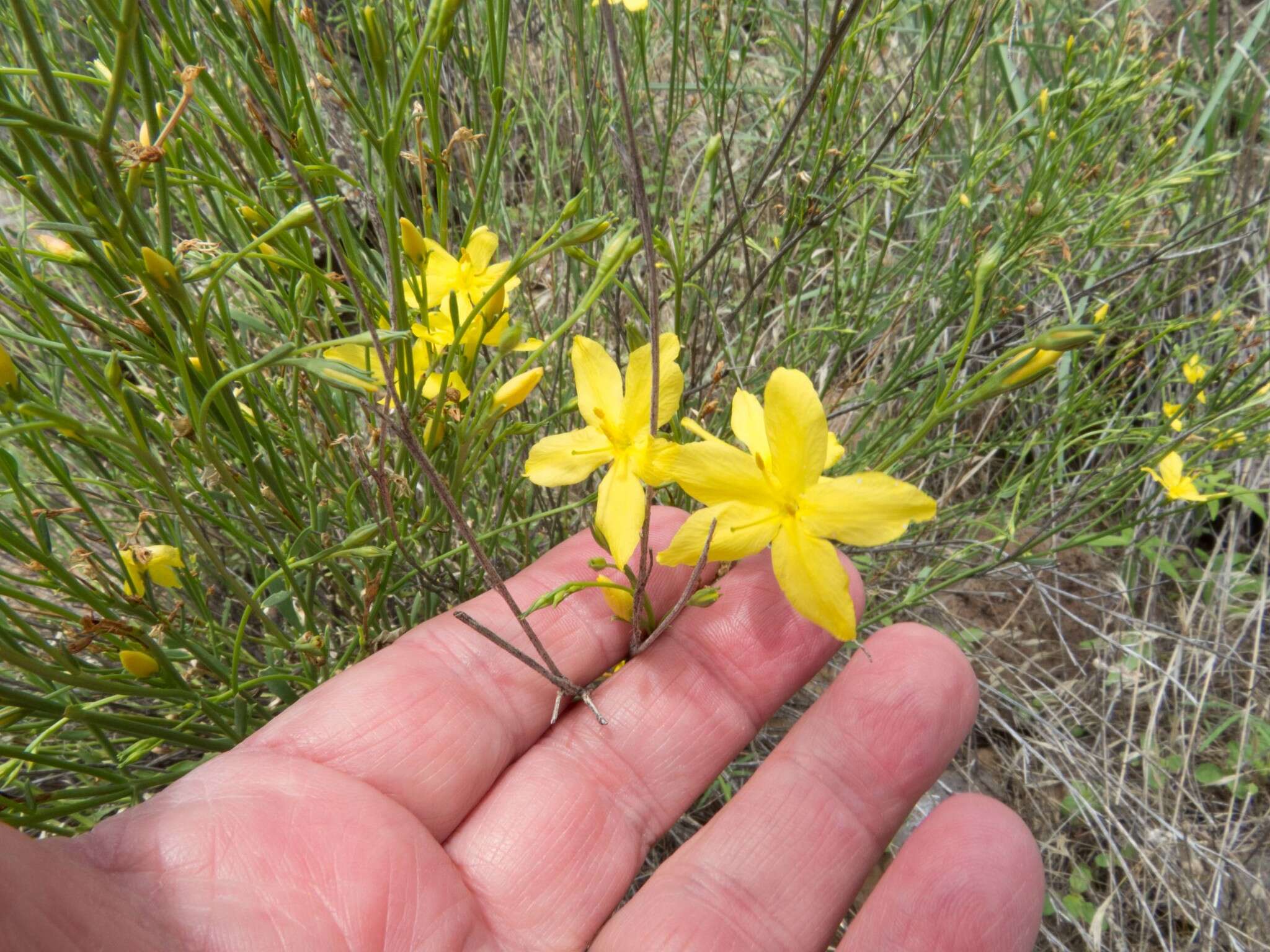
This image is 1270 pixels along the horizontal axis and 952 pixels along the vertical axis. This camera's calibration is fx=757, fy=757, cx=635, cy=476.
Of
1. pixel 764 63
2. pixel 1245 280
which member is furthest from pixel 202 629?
pixel 764 63

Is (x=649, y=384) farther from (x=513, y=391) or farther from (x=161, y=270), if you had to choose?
(x=161, y=270)

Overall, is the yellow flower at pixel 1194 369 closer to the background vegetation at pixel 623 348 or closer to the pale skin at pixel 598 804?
the background vegetation at pixel 623 348

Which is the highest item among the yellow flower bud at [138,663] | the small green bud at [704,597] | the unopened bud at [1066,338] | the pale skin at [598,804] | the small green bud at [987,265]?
the small green bud at [987,265]

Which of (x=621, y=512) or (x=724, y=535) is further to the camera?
(x=621, y=512)

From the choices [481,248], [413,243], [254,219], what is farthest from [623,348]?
[254,219]

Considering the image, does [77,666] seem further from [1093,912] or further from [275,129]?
[1093,912]

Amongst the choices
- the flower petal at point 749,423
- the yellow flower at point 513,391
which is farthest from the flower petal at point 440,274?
the flower petal at point 749,423

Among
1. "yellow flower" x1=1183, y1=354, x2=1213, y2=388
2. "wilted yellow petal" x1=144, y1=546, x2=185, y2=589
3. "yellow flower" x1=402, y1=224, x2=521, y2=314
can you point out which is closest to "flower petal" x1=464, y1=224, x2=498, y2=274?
"yellow flower" x1=402, y1=224, x2=521, y2=314
